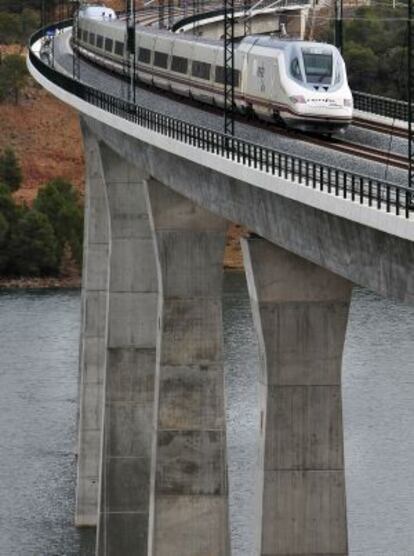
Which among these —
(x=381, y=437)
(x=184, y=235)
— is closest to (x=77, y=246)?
(x=381, y=437)

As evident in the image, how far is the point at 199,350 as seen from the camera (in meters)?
55.3

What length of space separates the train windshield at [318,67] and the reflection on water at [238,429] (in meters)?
16.7

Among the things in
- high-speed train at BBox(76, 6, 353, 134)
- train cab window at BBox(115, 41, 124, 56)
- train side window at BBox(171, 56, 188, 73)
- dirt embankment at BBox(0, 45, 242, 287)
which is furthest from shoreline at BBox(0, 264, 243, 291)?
train side window at BBox(171, 56, 188, 73)

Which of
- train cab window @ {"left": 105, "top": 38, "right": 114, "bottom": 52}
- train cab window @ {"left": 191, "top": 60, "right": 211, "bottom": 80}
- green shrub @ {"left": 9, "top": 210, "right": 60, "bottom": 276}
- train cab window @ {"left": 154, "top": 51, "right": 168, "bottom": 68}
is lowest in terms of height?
green shrub @ {"left": 9, "top": 210, "right": 60, "bottom": 276}

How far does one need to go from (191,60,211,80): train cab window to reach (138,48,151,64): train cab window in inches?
316

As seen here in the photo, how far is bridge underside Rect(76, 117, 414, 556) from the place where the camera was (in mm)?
44906

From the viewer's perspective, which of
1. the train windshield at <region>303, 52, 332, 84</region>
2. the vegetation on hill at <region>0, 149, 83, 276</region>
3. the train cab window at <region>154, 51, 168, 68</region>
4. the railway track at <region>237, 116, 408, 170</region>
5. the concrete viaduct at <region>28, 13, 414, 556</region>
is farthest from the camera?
the vegetation on hill at <region>0, 149, 83, 276</region>

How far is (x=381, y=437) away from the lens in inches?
2990

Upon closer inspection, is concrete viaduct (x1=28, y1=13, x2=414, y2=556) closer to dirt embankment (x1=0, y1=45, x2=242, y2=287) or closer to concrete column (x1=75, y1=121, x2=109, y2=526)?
concrete column (x1=75, y1=121, x2=109, y2=526)

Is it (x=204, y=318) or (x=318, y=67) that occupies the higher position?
(x=318, y=67)

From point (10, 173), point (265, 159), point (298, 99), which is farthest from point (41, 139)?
point (265, 159)

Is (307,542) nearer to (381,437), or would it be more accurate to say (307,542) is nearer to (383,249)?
(383,249)

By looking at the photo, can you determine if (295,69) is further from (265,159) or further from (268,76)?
(265,159)

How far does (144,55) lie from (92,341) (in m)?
11.0
